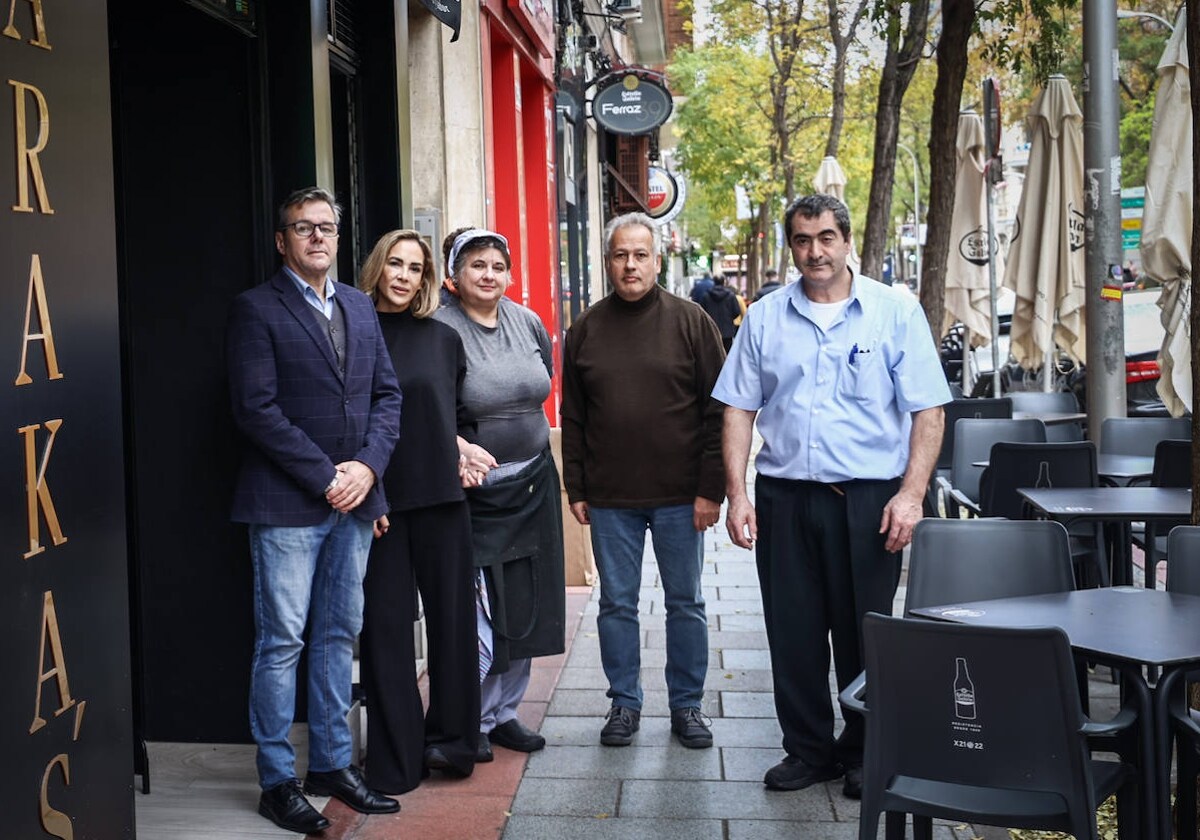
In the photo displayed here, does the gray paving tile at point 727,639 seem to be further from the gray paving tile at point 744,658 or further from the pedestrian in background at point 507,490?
the pedestrian in background at point 507,490

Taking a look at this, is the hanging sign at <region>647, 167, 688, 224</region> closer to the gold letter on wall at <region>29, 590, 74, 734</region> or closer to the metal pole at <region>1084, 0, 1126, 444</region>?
the metal pole at <region>1084, 0, 1126, 444</region>

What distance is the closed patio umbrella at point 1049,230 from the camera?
11.5m

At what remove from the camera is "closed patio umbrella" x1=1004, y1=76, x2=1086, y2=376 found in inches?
453

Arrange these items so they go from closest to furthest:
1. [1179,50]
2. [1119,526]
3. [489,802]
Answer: [489,802] → [1119,526] → [1179,50]

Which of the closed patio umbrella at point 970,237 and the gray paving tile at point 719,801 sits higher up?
the closed patio umbrella at point 970,237

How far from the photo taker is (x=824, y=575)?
568 centimetres

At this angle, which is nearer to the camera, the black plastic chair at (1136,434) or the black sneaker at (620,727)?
the black sneaker at (620,727)

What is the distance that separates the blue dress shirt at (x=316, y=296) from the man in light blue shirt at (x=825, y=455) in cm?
154

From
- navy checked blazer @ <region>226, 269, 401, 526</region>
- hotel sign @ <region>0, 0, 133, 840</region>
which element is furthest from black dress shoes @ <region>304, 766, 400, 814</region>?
hotel sign @ <region>0, 0, 133, 840</region>

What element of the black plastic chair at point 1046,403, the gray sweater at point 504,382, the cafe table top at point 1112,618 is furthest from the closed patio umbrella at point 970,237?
the cafe table top at point 1112,618

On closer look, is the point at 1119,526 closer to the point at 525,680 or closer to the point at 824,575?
the point at 824,575

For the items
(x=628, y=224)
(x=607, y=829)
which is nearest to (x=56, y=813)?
(x=607, y=829)

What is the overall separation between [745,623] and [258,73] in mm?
4342

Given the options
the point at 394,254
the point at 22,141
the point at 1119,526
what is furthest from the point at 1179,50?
the point at 22,141
